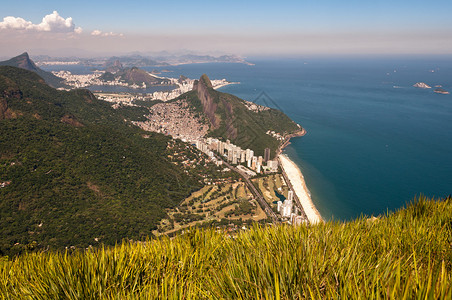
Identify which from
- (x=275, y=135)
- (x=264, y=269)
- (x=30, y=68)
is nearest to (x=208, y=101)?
(x=275, y=135)

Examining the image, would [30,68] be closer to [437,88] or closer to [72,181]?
[72,181]

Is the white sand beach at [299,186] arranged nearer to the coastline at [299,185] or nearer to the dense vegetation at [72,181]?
the coastline at [299,185]

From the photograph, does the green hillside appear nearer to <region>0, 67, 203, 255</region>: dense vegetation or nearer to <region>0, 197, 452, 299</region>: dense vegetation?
<region>0, 67, 203, 255</region>: dense vegetation

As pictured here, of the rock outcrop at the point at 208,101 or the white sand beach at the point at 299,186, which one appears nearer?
the white sand beach at the point at 299,186

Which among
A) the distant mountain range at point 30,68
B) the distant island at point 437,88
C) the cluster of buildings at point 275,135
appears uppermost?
the distant mountain range at point 30,68

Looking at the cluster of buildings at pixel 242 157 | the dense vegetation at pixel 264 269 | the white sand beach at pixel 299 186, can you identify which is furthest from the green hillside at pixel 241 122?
the dense vegetation at pixel 264 269

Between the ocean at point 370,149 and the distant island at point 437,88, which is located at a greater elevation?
the distant island at point 437,88
